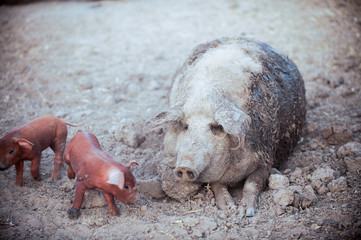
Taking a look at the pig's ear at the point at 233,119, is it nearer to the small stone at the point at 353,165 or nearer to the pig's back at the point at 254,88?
the pig's back at the point at 254,88

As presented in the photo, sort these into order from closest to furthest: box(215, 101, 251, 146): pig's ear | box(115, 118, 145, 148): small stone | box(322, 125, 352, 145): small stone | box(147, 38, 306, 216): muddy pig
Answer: box(215, 101, 251, 146): pig's ear
box(147, 38, 306, 216): muddy pig
box(115, 118, 145, 148): small stone
box(322, 125, 352, 145): small stone

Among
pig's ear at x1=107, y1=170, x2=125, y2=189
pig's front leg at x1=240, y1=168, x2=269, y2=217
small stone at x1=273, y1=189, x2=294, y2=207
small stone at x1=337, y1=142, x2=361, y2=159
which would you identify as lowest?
pig's front leg at x1=240, y1=168, x2=269, y2=217

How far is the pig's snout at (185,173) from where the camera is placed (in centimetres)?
331

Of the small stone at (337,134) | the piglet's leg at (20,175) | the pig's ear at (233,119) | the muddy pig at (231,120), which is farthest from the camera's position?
the small stone at (337,134)

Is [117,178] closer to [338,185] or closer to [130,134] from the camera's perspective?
[130,134]

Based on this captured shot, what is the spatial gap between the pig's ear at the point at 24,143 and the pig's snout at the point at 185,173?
1.44m

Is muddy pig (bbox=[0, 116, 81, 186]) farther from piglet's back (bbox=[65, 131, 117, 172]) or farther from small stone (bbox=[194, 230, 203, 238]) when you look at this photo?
small stone (bbox=[194, 230, 203, 238])

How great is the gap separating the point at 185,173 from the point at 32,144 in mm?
1517

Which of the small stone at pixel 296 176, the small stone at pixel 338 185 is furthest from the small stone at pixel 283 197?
the small stone at pixel 338 185

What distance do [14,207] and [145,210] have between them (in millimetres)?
1249

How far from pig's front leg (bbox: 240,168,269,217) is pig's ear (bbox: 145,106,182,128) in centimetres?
104

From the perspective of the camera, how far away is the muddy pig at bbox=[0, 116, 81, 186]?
3396 mm

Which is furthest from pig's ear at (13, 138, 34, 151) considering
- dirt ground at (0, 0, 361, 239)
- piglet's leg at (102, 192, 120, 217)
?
piglet's leg at (102, 192, 120, 217)

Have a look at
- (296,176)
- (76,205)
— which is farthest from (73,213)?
(296,176)
